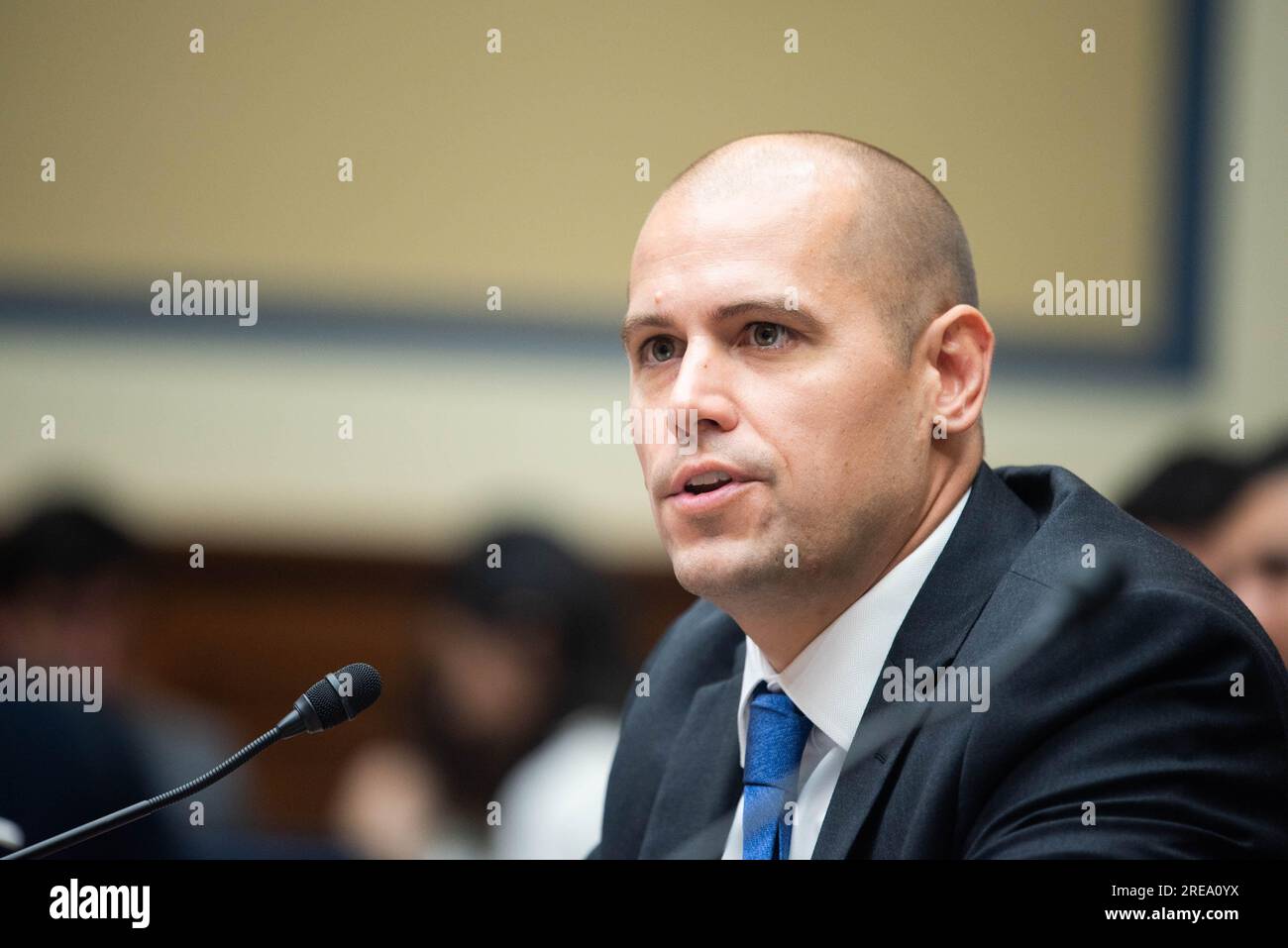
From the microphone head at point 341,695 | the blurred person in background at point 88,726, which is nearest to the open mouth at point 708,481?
the microphone head at point 341,695

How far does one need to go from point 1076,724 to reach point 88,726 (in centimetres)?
242

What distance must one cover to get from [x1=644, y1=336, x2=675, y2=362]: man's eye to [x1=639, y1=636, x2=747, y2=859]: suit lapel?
1.59 feet

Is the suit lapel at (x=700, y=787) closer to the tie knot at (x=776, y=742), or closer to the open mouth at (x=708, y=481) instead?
the tie knot at (x=776, y=742)

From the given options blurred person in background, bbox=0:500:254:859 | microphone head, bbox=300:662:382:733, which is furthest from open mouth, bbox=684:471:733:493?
blurred person in background, bbox=0:500:254:859

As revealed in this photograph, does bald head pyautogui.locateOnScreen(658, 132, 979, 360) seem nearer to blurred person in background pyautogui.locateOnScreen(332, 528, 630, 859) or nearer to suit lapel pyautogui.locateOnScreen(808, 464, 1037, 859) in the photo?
suit lapel pyautogui.locateOnScreen(808, 464, 1037, 859)

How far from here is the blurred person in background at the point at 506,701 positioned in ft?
11.2

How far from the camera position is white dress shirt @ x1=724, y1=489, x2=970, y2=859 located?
179 centimetres

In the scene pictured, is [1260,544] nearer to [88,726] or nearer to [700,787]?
[700,787]

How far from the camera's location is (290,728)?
62.9 inches

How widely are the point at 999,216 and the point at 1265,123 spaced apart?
3.47 feet

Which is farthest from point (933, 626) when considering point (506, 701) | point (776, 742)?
point (506, 701)

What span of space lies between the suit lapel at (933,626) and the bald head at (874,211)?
0.24 meters

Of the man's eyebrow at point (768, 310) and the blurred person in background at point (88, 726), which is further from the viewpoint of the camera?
the blurred person in background at point (88, 726)
